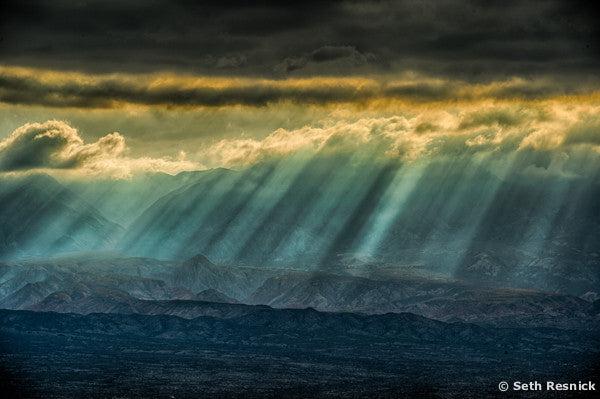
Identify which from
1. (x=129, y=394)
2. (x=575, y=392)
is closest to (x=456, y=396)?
(x=575, y=392)

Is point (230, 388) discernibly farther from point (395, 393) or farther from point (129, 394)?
point (395, 393)

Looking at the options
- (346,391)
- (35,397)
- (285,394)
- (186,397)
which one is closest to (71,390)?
(35,397)

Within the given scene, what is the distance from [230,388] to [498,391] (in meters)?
59.9

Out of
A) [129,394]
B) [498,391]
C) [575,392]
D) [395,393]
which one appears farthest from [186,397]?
[575,392]

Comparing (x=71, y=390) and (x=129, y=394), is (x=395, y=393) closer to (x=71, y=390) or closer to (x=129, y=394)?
(x=129, y=394)

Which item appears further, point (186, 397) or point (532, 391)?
point (532, 391)

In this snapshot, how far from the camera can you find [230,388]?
632ft

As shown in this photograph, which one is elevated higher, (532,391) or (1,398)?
(532,391)

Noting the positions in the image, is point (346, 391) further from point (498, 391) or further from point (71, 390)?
point (71, 390)

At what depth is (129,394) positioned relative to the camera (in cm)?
18000

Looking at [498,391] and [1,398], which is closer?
[1,398]

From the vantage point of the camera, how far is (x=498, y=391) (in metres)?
191

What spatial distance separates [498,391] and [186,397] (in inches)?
2723

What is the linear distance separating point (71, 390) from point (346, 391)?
60149mm
